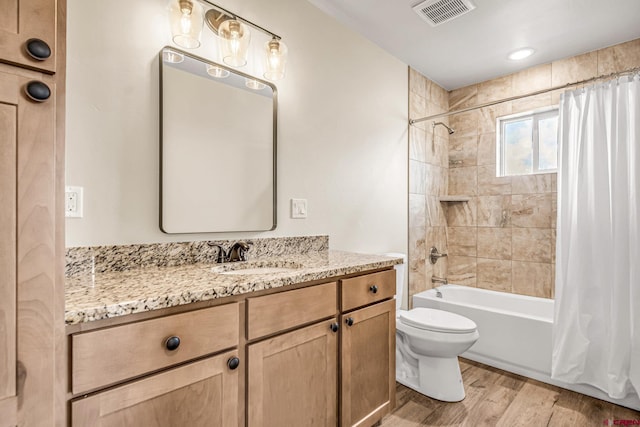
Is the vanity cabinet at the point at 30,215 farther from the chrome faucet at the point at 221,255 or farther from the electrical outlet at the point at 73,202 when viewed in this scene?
the chrome faucet at the point at 221,255

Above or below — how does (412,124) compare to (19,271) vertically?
above

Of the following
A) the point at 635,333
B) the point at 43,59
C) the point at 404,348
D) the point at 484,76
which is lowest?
the point at 404,348

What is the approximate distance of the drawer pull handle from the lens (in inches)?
35.8

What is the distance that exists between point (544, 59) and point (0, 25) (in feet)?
11.1

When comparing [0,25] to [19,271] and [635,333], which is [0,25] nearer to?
[19,271]

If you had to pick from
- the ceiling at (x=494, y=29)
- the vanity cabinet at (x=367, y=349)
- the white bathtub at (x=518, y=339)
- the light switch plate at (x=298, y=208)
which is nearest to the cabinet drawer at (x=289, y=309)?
the vanity cabinet at (x=367, y=349)

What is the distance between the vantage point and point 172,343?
91 cm

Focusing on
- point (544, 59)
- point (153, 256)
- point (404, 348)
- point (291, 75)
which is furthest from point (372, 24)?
point (404, 348)

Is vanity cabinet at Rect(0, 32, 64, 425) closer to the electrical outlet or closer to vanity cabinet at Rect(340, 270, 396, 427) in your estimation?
the electrical outlet

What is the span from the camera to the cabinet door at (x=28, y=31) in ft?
2.11

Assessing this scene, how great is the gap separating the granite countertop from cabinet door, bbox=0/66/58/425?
0.31 feet

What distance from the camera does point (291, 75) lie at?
6.42ft

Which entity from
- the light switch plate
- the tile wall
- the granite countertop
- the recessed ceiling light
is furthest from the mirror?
the recessed ceiling light

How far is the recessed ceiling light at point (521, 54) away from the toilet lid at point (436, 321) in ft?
6.85
